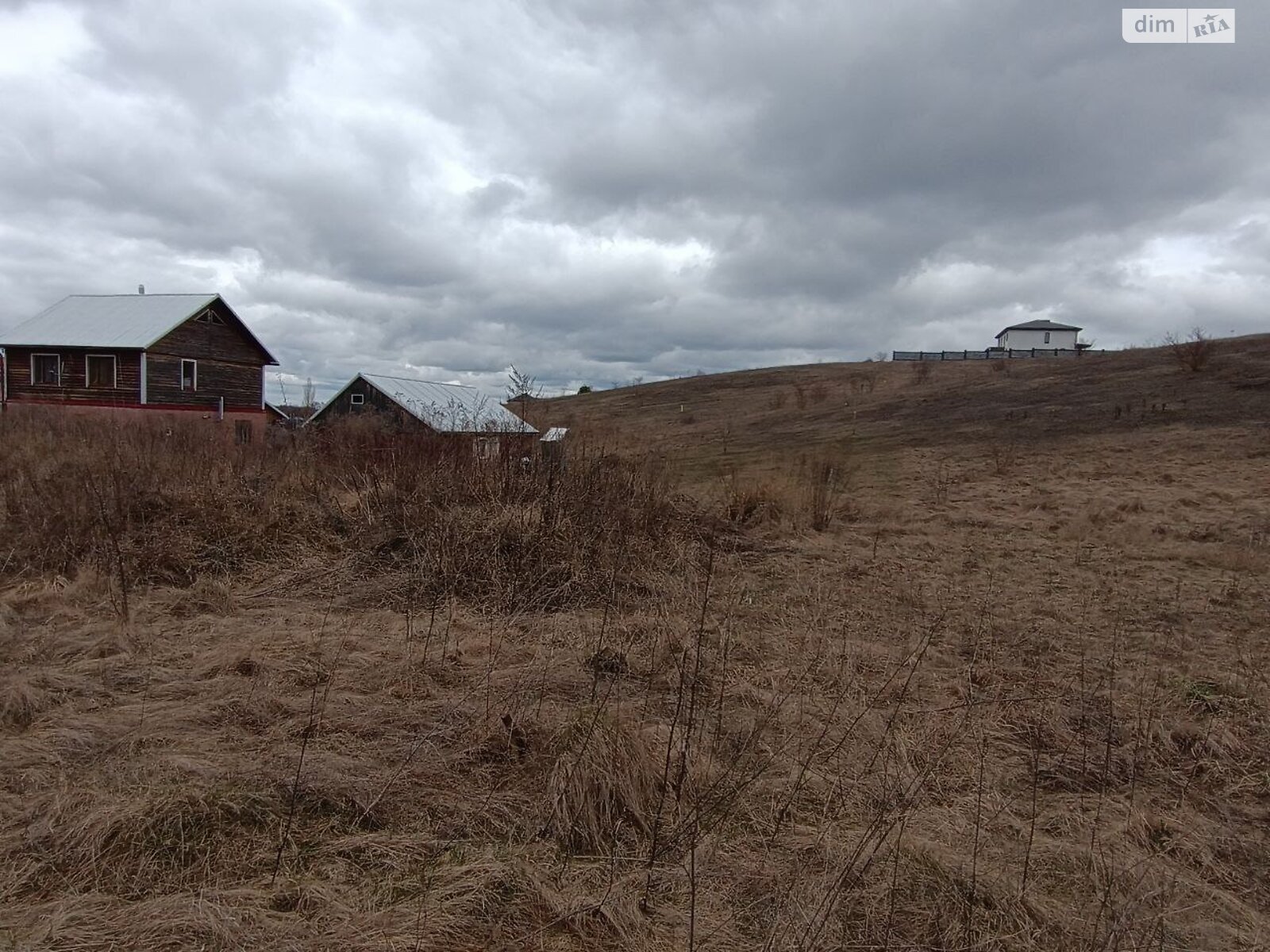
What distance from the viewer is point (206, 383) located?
88.6 feet

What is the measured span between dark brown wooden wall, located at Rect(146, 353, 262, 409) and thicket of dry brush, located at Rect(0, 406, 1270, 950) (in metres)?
21.4

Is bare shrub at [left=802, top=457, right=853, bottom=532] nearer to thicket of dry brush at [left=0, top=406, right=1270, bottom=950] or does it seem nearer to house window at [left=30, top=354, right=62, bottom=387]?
thicket of dry brush at [left=0, top=406, right=1270, bottom=950]

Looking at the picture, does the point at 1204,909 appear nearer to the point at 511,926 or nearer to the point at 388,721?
the point at 511,926

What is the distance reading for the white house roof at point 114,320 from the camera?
24703 mm

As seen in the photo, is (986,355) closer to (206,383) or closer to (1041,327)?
(1041,327)

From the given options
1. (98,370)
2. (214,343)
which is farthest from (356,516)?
(214,343)

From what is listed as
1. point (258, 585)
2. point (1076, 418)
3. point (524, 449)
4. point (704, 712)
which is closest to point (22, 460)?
point (258, 585)

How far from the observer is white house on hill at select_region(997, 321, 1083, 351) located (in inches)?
2527

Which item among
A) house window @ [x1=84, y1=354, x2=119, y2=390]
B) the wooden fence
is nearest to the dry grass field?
house window @ [x1=84, y1=354, x2=119, y2=390]

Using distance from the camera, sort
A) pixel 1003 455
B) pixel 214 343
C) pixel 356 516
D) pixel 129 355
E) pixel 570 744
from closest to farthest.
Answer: pixel 570 744 < pixel 356 516 < pixel 1003 455 < pixel 129 355 < pixel 214 343

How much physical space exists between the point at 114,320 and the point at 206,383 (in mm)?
3674

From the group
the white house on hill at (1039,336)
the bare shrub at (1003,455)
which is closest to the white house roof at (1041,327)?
the white house on hill at (1039,336)

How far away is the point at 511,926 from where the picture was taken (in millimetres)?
2135

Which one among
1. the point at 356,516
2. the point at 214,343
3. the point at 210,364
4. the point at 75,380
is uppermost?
the point at 214,343
